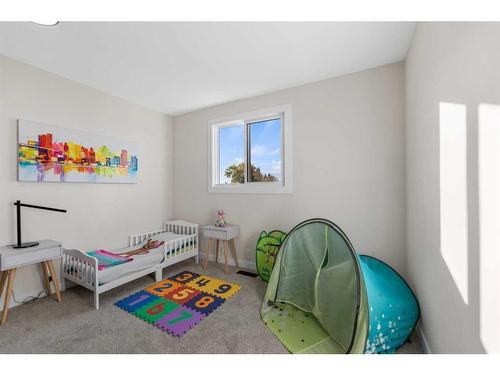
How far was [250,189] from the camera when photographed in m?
3.05

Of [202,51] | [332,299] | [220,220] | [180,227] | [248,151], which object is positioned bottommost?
[332,299]

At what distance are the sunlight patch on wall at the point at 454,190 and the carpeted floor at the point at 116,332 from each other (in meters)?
0.93

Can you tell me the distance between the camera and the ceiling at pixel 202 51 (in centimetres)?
169

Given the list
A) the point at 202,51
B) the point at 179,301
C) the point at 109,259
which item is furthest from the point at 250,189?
the point at 109,259

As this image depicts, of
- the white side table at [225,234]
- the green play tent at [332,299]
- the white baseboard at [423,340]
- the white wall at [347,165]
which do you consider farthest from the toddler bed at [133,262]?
the white baseboard at [423,340]

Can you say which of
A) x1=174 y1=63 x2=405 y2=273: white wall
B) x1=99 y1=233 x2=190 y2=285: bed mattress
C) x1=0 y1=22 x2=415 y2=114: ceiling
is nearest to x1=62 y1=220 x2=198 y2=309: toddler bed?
x1=99 y1=233 x2=190 y2=285: bed mattress

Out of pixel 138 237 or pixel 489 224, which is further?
pixel 138 237

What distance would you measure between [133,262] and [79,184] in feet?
3.87

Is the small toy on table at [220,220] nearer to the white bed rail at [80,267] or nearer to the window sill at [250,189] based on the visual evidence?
the window sill at [250,189]

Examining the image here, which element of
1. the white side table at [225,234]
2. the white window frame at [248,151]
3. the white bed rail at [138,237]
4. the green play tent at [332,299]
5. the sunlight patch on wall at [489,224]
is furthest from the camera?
the white bed rail at [138,237]

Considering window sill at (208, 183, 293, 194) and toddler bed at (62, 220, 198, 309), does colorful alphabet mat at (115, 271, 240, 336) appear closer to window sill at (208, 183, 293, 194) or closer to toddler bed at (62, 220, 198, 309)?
toddler bed at (62, 220, 198, 309)

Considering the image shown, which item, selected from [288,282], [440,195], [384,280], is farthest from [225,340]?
[440,195]

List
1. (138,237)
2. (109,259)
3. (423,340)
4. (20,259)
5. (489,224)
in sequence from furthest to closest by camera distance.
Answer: (138,237) → (109,259) → (20,259) → (423,340) → (489,224)

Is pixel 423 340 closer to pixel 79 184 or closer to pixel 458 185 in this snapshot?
pixel 458 185
